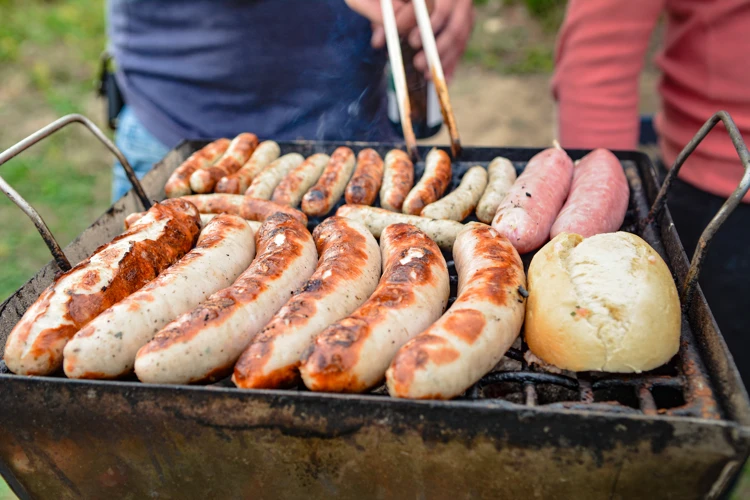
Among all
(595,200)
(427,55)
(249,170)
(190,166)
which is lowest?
(595,200)

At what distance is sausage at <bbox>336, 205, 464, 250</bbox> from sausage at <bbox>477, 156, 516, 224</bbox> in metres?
0.24

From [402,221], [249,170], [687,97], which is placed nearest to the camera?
[402,221]

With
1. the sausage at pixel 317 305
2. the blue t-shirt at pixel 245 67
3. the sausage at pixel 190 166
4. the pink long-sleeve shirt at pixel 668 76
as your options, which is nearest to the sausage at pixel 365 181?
the sausage at pixel 317 305

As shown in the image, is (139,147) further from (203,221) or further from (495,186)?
(495,186)

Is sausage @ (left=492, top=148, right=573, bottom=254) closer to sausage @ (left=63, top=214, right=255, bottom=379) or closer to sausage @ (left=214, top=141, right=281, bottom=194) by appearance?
sausage @ (left=63, top=214, right=255, bottom=379)

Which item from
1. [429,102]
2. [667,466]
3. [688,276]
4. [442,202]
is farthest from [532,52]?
[667,466]

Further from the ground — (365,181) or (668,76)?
(365,181)

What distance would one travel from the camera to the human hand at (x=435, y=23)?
3773 mm

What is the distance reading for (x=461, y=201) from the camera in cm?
304

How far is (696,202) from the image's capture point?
3.84m

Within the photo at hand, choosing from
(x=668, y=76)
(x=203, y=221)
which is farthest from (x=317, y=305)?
(x=668, y=76)

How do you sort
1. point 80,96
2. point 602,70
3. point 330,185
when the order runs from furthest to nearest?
point 80,96 < point 602,70 < point 330,185

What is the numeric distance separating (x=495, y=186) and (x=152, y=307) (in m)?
1.85

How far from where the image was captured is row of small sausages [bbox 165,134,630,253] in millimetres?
2738
